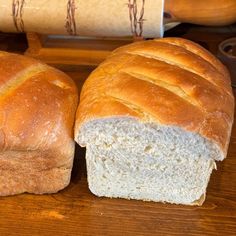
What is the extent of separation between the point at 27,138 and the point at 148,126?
15.0 inches

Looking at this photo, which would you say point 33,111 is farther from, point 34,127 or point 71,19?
point 71,19

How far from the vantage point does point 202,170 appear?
1298mm

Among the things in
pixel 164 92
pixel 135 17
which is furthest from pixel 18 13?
pixel 164 92

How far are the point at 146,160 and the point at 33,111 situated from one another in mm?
394

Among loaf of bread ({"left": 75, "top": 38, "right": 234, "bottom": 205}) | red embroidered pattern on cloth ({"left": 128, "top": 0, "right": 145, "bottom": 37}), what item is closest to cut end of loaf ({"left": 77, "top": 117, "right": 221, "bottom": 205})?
loaf of bread ({"left": 75, "top": 38, "right": 234, "bottom": 205})

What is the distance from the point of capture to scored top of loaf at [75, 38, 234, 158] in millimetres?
1211

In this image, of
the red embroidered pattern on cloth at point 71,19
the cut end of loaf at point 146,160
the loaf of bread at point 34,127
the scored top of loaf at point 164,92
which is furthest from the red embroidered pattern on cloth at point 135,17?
the cut end of loaf at point 146,160

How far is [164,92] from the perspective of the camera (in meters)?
1.25

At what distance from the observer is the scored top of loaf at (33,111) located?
127 centimetres

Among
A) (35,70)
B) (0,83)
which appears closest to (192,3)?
(35,70)

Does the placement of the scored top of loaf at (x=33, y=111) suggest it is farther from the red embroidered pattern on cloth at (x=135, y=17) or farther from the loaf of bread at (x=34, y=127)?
the red embroidered pattern on cloth at (x=135, y=17)

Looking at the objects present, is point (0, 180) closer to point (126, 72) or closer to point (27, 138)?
point (27, 138)

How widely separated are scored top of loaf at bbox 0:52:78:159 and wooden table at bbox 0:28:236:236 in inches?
7.0

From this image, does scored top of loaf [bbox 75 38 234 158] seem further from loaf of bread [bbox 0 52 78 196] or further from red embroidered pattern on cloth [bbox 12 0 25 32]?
red embroidered pattern on cloth [bbox 12 0 25 32]
